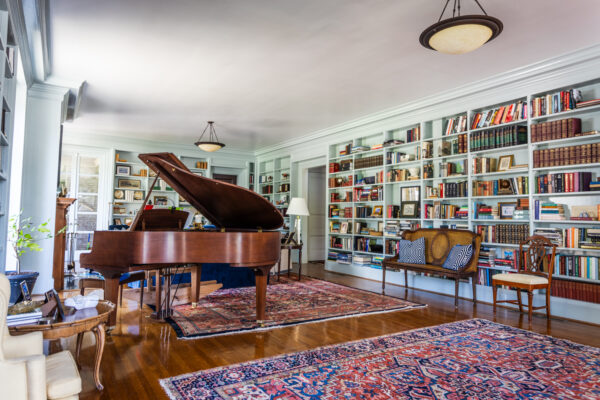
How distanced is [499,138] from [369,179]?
8.05 feet

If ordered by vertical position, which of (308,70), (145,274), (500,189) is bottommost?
(145,274)

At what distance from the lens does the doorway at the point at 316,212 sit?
9.00 meters

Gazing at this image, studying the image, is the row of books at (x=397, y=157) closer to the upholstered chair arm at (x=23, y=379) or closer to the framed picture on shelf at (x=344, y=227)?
the framed picture on shelf at (x=344, y=227)

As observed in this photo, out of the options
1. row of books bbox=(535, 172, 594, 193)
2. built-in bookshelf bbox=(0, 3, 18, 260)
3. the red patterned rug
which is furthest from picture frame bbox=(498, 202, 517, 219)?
built-in bookshelf bbox=(0, 3, 18, 260)

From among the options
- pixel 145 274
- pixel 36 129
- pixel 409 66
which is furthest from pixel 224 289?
pixel 409 66

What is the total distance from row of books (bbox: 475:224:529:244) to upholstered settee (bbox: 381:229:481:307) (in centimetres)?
23

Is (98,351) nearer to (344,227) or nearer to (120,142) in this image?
(344,227)

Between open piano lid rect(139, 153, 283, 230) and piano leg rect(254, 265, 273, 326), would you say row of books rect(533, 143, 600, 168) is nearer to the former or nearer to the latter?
open piano lid rect(139, 153, 283, 230)

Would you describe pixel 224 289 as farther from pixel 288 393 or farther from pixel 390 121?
pixel 390 121

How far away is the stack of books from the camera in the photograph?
76.1 inches

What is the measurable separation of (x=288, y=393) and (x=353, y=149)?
5353mm

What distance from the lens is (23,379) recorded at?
145 cm

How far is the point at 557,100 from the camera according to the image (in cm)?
428

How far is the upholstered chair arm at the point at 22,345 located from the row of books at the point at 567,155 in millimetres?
4885
